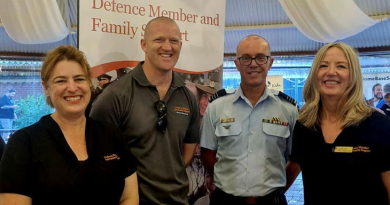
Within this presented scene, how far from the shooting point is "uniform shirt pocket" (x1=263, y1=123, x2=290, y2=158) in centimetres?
240

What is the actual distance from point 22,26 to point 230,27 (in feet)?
11.5

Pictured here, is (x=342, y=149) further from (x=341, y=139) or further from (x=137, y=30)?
(x=137, y=30)

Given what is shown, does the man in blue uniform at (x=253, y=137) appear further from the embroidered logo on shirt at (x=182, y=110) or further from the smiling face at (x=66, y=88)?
the smiling face at (x=66, y=88)

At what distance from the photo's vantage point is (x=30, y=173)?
5.02ft

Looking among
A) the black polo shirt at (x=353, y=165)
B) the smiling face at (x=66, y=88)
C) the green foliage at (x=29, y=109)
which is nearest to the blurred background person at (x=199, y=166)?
the black polo shirt at (x=353, y=165)

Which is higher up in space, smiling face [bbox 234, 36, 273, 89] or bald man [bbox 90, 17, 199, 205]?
smiling face [bbox 234, 36, 273, 89]

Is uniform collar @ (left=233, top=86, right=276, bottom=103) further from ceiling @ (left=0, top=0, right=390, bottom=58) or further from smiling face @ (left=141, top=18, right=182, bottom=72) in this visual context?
ceiling @ (left=0, top=0, right=390, bottom=58)

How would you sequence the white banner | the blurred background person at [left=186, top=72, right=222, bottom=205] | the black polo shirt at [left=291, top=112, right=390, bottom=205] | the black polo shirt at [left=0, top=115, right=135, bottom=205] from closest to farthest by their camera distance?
the black polo shirt at [left=0, top=115, right=135, bottom=205], the black polo shirt at [left=291, top=112, right=390, bottom=205], the white banner, the blurred background person at [left=186, top=72, right=222, bottom=205]

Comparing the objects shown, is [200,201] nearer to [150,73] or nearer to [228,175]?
[228,175]

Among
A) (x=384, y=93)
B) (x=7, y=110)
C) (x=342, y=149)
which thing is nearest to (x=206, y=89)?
(x=342, y=149)

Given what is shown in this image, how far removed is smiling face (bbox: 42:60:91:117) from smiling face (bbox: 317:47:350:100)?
125 cm

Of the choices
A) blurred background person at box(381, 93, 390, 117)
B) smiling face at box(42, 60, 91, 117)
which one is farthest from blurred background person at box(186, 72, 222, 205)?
blurred background person at box(381, 93, 390, 117)

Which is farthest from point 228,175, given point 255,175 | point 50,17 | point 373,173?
point 50,17

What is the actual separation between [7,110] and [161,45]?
6.05 meters
